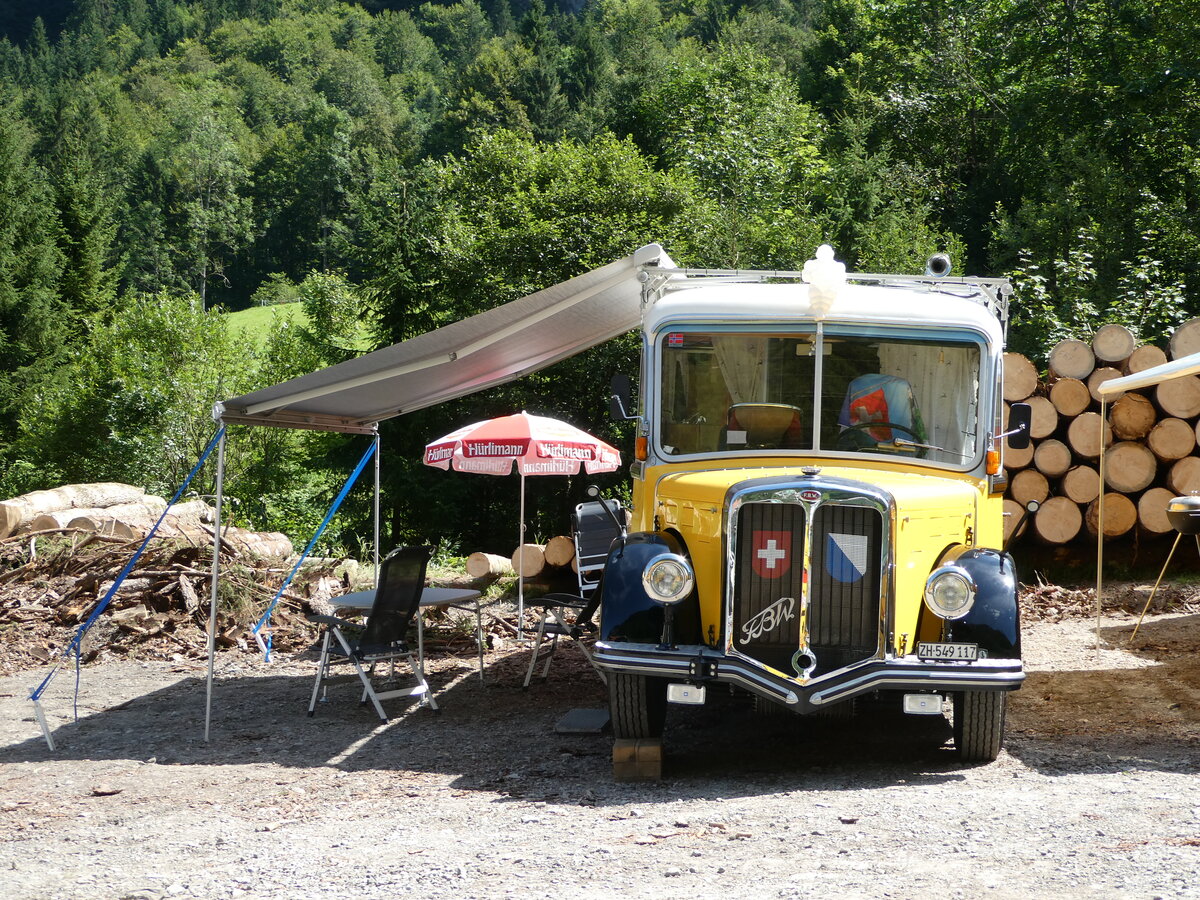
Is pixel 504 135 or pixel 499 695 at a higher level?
pixel 504 135

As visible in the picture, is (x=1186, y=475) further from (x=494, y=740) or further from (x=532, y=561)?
(x=494, y=740)

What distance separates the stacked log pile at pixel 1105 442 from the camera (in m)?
12.1

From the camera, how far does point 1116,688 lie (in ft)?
26.8

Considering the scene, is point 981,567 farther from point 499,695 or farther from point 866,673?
point 499,695

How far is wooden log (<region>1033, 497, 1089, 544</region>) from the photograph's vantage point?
12734 millimetres

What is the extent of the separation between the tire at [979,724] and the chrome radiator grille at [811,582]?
0.60m

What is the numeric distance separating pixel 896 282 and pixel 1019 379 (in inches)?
219

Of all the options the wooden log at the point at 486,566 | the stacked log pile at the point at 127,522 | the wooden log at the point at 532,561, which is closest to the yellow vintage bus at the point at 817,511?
the wooden log at the point at 532,561

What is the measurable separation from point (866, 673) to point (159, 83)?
85.4 m

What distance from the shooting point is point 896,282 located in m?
7.48

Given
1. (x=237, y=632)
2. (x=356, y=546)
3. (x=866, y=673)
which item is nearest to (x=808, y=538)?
(x=866, y=673)

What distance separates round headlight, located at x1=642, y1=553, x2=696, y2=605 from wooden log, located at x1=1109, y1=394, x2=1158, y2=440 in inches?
323

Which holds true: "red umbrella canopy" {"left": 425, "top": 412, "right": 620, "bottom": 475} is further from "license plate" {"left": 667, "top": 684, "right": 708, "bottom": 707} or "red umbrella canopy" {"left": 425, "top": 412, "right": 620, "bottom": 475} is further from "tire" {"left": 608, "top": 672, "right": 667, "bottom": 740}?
"license plate" {"left": 667, "top": 684, "right": 708, "bottom": 707}

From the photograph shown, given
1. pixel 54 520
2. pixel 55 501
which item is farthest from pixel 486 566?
pixel 55 501
